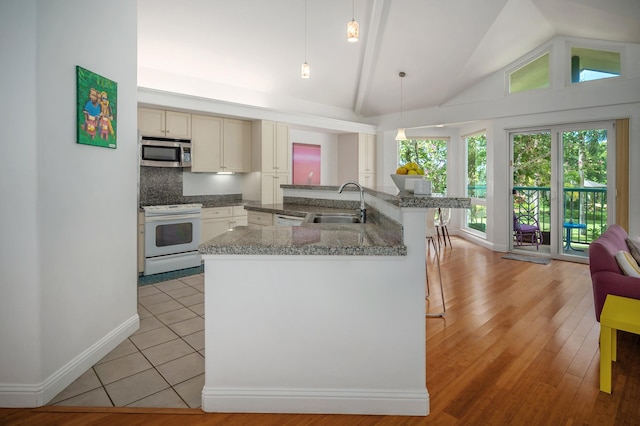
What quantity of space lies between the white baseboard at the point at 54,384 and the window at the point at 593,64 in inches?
256

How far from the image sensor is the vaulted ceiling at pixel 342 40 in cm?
421

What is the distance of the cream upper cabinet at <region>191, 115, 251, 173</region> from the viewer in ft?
16.6

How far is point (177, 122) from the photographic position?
4816mm

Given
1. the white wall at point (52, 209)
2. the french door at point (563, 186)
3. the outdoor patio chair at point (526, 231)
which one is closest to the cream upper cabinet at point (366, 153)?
the french door at point (563, 186)

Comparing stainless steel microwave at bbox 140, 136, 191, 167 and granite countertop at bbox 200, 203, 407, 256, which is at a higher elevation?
stainless steel microwave at bbox 140, 136, 191, 167

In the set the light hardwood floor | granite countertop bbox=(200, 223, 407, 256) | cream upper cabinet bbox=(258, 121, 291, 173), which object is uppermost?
cream upper cabinet bbox=(258, 121, 291, 173)

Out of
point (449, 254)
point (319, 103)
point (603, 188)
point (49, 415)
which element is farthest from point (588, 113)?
point (49, 415)

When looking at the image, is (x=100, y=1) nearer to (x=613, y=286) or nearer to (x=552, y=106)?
(x=613, y=286)

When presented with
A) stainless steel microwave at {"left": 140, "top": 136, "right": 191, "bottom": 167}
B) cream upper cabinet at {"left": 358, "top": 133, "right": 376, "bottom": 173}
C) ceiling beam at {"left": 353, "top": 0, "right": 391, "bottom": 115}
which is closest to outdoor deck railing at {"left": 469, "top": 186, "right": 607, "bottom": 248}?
cream upper cabinet at {"left": 358, "top": 133, "right": 376, "bottom": 173}

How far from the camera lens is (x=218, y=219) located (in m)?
5.17

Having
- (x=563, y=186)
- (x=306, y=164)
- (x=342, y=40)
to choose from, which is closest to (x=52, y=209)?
(x=342, y=40)

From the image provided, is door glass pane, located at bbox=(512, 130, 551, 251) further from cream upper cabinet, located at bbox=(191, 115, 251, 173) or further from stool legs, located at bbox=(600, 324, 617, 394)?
cream upper cabinet, located at bbox=(191, 115, 251, 173)

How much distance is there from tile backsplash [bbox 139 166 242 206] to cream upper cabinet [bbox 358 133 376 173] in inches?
130

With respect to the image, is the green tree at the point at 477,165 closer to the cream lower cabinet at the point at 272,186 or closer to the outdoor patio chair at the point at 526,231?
the outdoor patio chair at the point at 526,231
